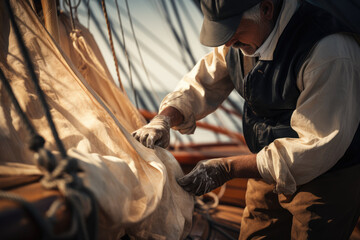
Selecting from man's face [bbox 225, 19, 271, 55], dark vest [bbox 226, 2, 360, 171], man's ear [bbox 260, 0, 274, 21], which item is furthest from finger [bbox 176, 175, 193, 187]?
man's ear [bbox 260, 0, 274, 21]

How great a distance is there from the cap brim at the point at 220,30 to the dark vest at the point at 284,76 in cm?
15

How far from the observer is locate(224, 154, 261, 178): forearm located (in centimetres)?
93

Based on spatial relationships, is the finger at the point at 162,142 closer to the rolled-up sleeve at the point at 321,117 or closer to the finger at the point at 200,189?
the finger at the point at 200,189

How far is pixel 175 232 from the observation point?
2.31ft

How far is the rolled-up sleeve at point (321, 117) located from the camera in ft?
2.73

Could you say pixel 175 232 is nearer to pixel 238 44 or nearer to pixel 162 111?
pixel 162 111

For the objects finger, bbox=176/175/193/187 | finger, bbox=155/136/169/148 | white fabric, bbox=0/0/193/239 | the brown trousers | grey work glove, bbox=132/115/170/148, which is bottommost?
the brown trousers

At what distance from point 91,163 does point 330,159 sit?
2.23ft

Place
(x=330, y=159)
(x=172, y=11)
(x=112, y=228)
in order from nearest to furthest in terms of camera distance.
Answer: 1. (x=112, y=228)
2. (x=330, y=159)
3. (x=172, y=11)

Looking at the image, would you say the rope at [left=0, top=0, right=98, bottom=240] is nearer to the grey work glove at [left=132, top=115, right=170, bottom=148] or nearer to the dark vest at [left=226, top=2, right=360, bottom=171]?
the grey work glove at [left=132, top=115, right=170, bottom=148]

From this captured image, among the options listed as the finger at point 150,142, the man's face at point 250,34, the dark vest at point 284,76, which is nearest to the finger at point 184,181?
the finger at point 150,142

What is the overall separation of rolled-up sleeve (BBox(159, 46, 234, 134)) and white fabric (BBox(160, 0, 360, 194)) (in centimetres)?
30

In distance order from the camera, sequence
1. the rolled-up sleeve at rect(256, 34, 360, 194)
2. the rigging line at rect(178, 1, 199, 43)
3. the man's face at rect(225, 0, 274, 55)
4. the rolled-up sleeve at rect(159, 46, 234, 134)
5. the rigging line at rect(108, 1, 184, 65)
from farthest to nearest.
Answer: the rigging line at rect(108, 1, 184, 65), the rigging line at rect(178, 1, 199, 43), the rolled-up sleeve at rect(159, 46, 234, 134), the man's face at rect(225, 0, 274, 55), the rolled-up sleeve at rect(256, 34, 360, 194)

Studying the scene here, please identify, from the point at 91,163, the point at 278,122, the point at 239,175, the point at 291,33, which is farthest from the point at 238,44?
the point at 91,163
